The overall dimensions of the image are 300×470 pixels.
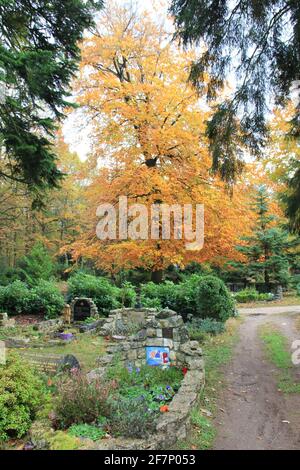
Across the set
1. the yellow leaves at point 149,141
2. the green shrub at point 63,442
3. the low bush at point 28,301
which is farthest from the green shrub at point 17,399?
the low bush at point 28,301

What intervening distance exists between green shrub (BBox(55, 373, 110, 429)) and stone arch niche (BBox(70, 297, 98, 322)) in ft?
28.8

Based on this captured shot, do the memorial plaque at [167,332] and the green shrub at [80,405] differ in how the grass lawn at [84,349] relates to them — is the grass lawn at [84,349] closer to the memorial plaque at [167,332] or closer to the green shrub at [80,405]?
the memorial plaque at [167,332]

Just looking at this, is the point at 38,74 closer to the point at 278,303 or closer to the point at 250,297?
the point at 278,303

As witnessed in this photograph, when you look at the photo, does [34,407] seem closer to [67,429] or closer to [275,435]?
[67,429]

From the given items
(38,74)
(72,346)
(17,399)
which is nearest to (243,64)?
(38,74)

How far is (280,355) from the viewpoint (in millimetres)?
8086

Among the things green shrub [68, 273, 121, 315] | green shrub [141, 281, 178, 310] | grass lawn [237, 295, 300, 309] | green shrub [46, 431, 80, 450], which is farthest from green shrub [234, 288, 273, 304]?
green shrub [46, 431, 80, 450]

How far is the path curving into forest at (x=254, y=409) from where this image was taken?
425 cm

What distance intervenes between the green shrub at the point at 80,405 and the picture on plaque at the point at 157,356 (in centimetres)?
228

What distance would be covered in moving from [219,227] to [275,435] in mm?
7666

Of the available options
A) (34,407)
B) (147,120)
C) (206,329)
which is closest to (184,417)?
(34,407)

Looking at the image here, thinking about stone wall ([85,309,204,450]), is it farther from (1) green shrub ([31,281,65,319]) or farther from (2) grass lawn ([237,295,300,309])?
(2) grass lawn ([237,295,300,309])

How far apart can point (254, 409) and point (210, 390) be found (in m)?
0.93

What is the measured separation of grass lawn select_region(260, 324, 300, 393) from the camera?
20.2ft
